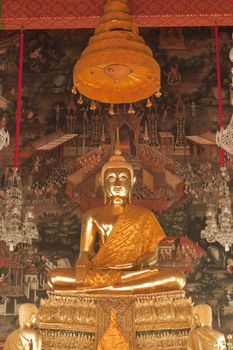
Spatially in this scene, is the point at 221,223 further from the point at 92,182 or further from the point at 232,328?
the point at 92,182

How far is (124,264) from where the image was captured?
5.33 meters

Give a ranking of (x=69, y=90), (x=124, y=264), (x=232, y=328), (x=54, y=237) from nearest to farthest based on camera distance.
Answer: (x=124, y=264), (x=232, y=328), (x=54, y=237), (x=69, y=90)

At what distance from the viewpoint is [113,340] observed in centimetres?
458

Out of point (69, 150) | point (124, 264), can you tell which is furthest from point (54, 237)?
point (124, 264)

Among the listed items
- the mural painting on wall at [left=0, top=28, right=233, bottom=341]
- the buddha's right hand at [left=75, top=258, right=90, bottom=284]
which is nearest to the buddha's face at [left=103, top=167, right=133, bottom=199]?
the buddha's right hand at [left=75, top=258, right=90, bottom=284]

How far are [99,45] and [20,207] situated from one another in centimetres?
215

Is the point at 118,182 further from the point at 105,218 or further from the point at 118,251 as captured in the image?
the point at 118,251

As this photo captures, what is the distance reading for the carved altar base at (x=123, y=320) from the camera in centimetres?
467

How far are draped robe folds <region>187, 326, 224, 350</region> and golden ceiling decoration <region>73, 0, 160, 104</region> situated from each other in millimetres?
2176

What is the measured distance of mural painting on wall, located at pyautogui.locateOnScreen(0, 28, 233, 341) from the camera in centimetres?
667

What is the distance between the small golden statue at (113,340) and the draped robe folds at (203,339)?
46 cm

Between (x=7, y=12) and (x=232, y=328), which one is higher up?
(x=7, y=12)

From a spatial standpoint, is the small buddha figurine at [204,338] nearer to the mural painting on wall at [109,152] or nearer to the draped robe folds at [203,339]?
the draped robe folds at [203,339]

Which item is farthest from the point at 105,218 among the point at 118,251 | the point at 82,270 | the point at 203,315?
the point at 203,315
